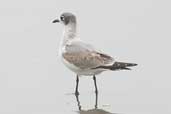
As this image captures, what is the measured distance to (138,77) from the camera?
1034 centimetres

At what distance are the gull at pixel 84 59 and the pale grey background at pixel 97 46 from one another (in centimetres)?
41

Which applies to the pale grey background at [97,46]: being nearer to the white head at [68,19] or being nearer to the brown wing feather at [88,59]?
the brown wing feather at [88,59]

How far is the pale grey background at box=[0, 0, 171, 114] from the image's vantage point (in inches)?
365

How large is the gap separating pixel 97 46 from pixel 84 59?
2751 mm

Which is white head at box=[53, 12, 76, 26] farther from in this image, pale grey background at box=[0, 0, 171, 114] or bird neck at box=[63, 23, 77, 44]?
pale grey background at box=[0, 0, 171, 114]

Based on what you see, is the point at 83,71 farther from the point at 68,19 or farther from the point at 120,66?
the point at 68,19

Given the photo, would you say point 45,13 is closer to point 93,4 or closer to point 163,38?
point 93,4

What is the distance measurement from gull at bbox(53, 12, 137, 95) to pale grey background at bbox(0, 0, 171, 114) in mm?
414

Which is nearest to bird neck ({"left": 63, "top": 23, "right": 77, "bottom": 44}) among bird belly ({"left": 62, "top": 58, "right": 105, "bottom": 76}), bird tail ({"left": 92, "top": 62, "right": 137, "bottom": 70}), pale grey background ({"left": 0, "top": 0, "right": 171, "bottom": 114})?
bird belly ({"left": 62, "top": 58, "right": 105, "bottom": 76})

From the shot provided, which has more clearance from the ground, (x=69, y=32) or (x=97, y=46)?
(x=69, y=32)

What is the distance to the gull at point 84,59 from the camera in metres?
9.05

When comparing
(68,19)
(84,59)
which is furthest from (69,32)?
(84,59)

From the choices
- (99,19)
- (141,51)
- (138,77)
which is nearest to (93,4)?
(99,19)

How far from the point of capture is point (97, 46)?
1200cm
